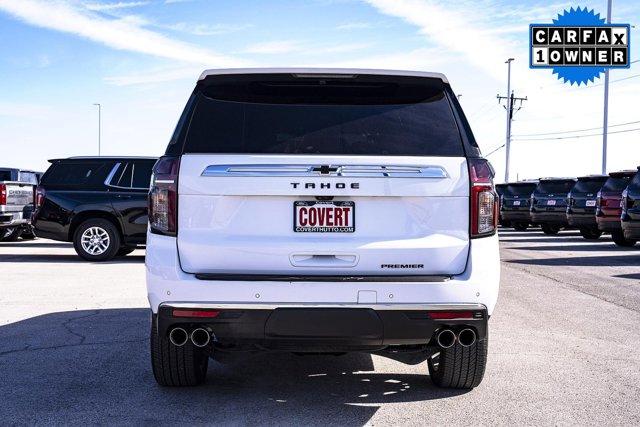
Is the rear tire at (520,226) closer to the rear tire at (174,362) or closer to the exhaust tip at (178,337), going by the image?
the rear tire at (174,362)

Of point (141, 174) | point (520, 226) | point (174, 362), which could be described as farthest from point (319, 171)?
point (520, 226)

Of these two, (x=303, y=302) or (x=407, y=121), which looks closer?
(x=303, y=302)

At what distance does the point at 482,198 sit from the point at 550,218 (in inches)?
863

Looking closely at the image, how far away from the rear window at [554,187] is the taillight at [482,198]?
21.5 metres

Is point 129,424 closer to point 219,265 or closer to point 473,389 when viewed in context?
point 219,265

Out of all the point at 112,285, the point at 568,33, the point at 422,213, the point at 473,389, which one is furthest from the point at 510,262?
the point at 568,33

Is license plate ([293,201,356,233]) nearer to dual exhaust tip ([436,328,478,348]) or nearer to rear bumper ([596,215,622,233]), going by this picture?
dual exhaust tip ([436,328,478,348])

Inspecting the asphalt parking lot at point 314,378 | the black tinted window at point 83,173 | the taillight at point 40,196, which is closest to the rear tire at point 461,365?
the asphalt parking lot at point 314,378

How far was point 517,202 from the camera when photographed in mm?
29109

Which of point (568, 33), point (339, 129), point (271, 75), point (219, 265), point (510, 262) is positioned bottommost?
point (510, 262)

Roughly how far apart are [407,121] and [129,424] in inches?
89.2

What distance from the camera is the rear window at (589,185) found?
22203mm

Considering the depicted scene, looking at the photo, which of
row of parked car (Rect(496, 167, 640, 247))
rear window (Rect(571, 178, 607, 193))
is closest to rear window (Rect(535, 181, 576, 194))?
row of parked car (Rect(496, 167, 640, 247))

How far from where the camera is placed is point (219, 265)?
4363mm
